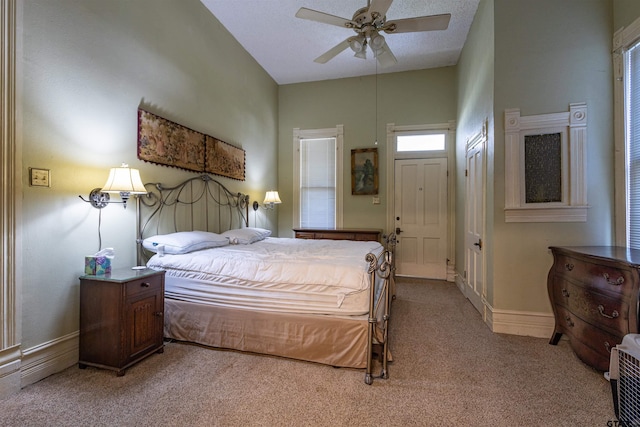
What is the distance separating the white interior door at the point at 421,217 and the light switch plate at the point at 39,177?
14.6ft

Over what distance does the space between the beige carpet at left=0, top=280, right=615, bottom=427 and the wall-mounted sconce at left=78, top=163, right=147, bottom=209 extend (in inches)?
48.1

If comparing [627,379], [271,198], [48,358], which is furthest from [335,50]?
[48,358]

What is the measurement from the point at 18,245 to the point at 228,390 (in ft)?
5.21

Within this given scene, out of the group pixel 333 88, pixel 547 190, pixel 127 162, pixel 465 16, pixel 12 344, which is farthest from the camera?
pixel 333 88

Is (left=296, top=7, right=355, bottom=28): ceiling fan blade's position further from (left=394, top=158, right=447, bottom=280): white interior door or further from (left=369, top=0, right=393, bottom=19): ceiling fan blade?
(left=394, top=158, right=447, bottom=280): white interior door

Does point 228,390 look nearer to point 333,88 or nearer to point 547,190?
point 547,190

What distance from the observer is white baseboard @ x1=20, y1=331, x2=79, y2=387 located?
5.95ft

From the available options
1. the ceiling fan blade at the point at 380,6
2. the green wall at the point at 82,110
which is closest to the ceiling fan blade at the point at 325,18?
the ceiling fan blade at the point at 380,6

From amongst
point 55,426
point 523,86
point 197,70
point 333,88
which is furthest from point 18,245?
point 333,88

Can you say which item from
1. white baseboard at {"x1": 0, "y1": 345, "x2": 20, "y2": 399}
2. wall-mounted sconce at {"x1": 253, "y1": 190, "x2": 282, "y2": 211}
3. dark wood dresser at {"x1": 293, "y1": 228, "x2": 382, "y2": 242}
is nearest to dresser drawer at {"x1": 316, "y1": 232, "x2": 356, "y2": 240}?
dark wood dresser at {"x1": 293, "y1": 228, "x2": 382, "y2": 242}

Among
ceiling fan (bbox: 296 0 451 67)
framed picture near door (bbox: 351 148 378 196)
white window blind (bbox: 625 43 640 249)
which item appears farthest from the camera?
framed picture near door (bbox: 351 148 378 196)

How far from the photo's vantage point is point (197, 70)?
332 cm

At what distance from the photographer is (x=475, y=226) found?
11.5 feet

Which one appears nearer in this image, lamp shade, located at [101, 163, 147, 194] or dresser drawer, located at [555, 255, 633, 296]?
dresser drawer, located at [555, 255, 633, 296]
